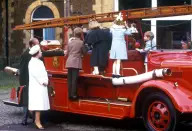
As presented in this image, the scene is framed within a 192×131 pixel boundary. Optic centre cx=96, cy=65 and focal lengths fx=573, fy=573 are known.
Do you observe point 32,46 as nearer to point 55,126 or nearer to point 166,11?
point 55,126

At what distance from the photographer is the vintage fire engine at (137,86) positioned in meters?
9.78

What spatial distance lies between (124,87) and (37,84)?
5.53 ft

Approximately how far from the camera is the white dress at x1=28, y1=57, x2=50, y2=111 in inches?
435

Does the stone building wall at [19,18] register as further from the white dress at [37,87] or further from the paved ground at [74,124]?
the white dress at [37,87]

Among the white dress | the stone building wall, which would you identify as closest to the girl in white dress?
the white dress

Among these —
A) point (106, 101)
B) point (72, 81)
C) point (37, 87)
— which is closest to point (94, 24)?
point (72, 81)

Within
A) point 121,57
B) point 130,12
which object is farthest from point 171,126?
point 130,12

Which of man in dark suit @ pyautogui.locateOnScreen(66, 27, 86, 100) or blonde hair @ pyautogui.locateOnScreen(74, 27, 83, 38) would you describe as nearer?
man in dark suit @ pyautogui.locateOnScreen(66, 27, 86, 100)

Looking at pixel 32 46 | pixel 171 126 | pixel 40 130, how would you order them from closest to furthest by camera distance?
1. pixel 171 126
2. pixel 40 130
3. pixel 32 46

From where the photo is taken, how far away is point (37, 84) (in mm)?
11094

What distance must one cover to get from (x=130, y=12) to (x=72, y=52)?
4.75 ft

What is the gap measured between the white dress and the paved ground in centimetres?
50

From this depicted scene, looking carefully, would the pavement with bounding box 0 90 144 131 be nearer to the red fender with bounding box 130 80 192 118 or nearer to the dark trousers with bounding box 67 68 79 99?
the dark trousers with bounding box 67 68 79 99

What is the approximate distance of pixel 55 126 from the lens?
38.0 ft
